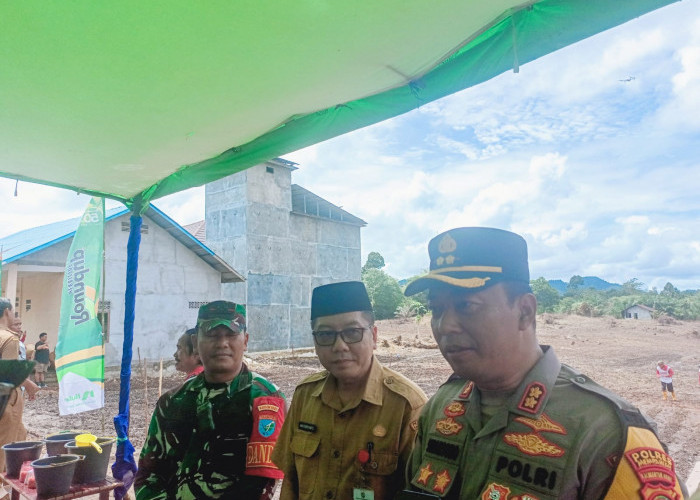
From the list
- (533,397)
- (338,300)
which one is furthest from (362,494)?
(533,397)

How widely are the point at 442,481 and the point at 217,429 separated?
1.42 metres

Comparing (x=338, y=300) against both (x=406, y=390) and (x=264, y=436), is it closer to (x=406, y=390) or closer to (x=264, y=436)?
(x=406, y=390)

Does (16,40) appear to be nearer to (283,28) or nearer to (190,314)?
(283,28)

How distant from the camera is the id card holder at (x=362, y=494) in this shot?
6.19 feet

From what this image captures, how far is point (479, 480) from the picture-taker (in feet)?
4.59

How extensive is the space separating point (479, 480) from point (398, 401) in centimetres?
69

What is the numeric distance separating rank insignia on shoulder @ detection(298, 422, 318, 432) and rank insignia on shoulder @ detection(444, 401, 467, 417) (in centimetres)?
73

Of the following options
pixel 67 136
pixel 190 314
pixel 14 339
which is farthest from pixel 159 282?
pixel 67 136

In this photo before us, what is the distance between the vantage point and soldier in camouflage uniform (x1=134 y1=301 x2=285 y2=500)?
239 centimetres

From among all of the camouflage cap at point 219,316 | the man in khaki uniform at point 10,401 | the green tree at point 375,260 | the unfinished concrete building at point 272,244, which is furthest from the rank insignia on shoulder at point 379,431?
the green tree at point 375,260

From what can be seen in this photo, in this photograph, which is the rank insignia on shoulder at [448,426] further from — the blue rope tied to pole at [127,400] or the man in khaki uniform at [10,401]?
the man in khaki uniform at [10,401]

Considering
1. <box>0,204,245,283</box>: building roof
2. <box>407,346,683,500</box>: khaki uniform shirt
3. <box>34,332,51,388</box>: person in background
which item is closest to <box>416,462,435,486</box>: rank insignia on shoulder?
<box>407,346,683,500</box>: khaki uniform shirt

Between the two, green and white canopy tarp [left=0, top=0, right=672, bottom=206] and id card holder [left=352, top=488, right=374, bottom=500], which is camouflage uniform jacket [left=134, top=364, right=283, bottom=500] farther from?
green and white canopy tarp [left=0, top=0, right=672, bottom=206]

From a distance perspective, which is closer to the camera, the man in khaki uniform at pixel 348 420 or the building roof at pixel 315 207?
the man in khaki uniform at pixel 348 420
